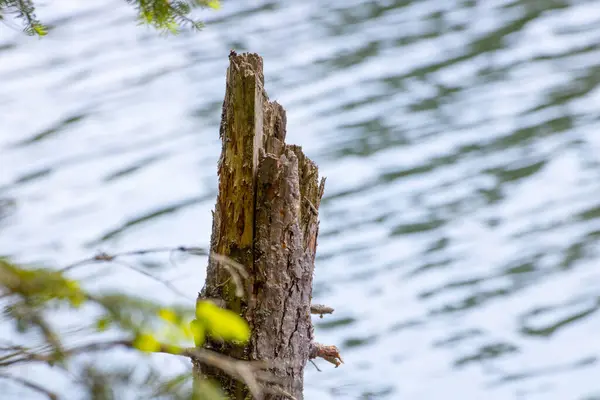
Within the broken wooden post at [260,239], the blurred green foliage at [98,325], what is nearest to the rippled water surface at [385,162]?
the broken wooden post at [260,239]

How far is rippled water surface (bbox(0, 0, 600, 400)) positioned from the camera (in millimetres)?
6613

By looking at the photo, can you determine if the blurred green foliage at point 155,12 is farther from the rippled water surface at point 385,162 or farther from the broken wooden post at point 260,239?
the rippled water surface at point 385,162

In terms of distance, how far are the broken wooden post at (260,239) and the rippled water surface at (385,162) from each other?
11.2 ft

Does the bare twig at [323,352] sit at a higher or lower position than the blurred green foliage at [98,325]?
higher

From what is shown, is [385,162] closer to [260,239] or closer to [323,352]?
[323,352]

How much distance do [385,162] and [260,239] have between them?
6.61 meters

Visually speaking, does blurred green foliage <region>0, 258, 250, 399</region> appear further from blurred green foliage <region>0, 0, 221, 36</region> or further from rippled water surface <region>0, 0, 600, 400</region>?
rippled water surface <region>0, 0, 600, 400</region>

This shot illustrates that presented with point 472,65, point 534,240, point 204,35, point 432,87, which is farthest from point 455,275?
point 204,35

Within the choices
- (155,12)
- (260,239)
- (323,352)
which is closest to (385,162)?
(323,352)

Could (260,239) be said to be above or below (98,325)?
above

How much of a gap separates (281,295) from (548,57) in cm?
951

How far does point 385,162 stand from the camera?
351 inches

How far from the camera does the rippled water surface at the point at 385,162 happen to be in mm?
6613

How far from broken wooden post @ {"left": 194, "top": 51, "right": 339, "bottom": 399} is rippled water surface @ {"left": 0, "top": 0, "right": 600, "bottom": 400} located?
11.2ft
